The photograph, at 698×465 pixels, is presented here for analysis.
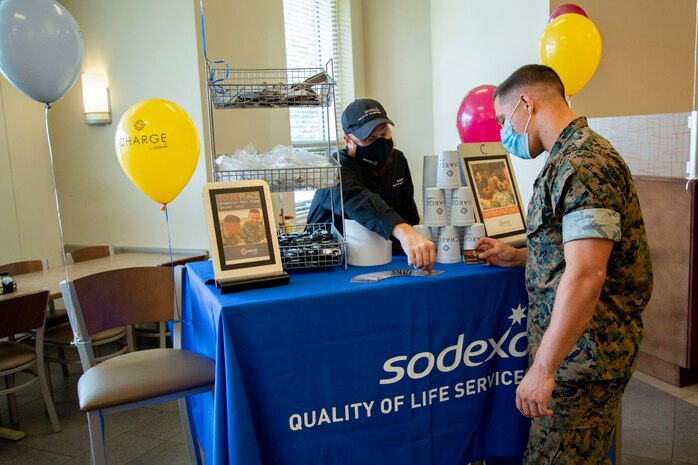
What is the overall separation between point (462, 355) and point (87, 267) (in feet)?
10.1

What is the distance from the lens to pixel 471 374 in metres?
1.78

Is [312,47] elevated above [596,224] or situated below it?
above

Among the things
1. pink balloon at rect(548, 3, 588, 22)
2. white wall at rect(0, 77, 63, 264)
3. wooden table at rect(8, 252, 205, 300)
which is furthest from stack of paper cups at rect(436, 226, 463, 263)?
white wall at rect(0, 77, 63, 264)

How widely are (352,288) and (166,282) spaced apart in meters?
0.90

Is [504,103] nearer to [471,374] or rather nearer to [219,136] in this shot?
[471,374]

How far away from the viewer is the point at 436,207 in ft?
6.30

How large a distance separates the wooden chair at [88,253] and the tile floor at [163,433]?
1.10 m

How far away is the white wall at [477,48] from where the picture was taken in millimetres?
4285

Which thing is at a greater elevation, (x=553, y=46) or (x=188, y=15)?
(x=188, y=15)

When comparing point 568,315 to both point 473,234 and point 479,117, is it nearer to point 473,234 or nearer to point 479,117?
point 473,234

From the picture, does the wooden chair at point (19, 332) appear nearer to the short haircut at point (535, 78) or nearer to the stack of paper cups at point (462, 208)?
the stack of paper cups at point (462, 208)

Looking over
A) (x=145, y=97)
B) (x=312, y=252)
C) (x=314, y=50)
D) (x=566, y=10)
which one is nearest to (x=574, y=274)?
(x=312, y=252)

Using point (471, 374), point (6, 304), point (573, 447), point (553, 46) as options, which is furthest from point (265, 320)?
point (553, 46)

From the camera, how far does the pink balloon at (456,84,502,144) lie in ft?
11.1
